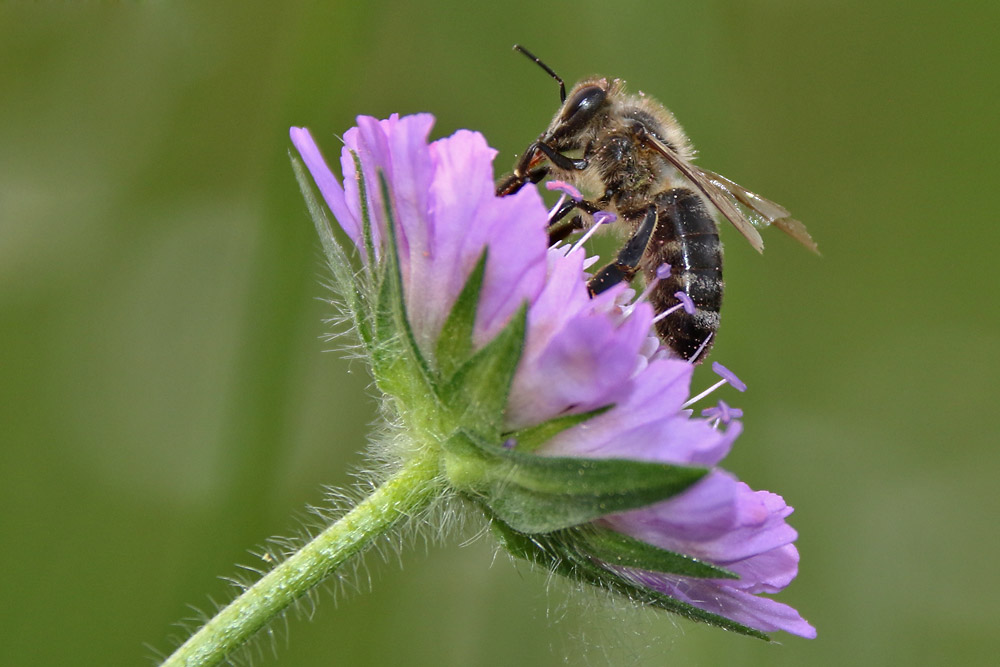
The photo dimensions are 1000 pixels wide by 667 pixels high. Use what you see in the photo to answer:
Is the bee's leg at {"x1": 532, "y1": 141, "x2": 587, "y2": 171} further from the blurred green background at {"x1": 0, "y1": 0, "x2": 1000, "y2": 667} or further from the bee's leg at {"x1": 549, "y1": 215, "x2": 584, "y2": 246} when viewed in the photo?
the blurred green background at {"x1": 0, "y1": 0, "x2": 1000, "y2": 667}

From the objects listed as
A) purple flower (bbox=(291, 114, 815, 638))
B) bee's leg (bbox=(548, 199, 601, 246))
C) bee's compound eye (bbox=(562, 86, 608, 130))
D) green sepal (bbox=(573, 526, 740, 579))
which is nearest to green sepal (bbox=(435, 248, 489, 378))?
purple flower (bbox=(291, 114, 815, 638))

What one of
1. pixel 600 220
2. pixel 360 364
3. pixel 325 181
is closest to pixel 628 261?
pixel 600 220

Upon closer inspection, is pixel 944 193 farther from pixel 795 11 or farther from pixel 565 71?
pixel 565 71

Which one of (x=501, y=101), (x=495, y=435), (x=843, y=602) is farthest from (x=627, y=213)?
(x=843, y=602)

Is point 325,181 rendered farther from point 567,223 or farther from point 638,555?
point 638,555

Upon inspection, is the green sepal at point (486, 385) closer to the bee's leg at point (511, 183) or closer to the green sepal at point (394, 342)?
the green sepal at point (394, 342)
